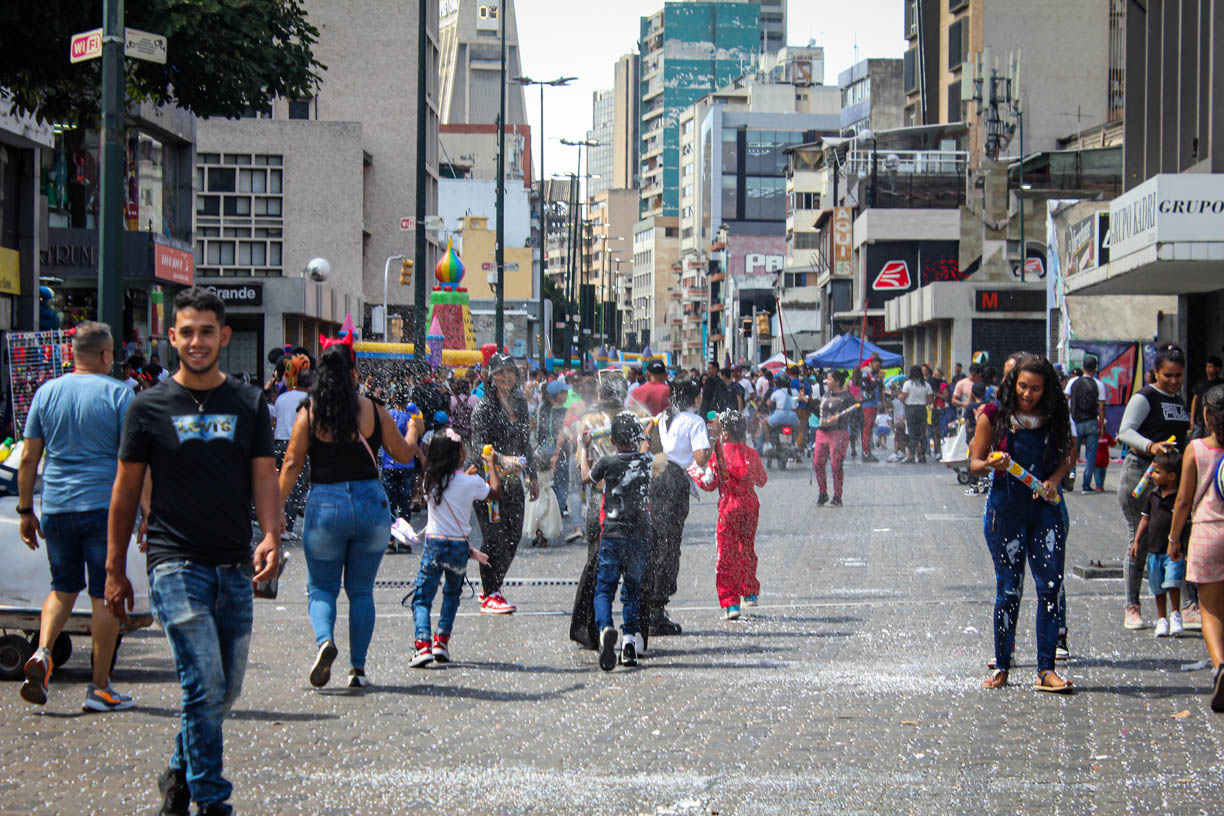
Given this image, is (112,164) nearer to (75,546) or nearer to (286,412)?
(286,412)

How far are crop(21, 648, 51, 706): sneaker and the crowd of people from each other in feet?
0.04

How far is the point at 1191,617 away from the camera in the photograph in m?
9.48

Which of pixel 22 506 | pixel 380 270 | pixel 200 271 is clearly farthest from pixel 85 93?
pixel 380 270

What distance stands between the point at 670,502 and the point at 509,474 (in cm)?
119

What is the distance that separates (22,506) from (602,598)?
3.04 metres

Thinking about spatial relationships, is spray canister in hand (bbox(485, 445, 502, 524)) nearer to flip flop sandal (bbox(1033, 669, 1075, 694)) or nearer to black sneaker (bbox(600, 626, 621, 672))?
black sneaker (bbox(600, 626, 621, 672))

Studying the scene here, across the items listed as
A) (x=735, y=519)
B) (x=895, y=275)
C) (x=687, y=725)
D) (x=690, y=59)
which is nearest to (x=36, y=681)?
(x=687, y=725)

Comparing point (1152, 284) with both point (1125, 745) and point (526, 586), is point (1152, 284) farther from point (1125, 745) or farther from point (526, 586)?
point (1125, 745)

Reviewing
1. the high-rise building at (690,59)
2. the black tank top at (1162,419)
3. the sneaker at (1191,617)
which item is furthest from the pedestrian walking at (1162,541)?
the high-rise building at (690,59)

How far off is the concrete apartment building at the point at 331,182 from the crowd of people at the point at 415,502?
34350mm

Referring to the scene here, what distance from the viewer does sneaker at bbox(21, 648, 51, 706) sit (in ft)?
22.4

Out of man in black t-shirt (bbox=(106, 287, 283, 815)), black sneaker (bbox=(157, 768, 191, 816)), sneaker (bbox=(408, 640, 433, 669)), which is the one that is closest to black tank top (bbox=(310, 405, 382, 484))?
sneaker (bbox=(408, 640, 433, 669))

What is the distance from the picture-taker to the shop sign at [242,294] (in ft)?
138

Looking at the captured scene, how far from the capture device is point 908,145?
66.2 m
